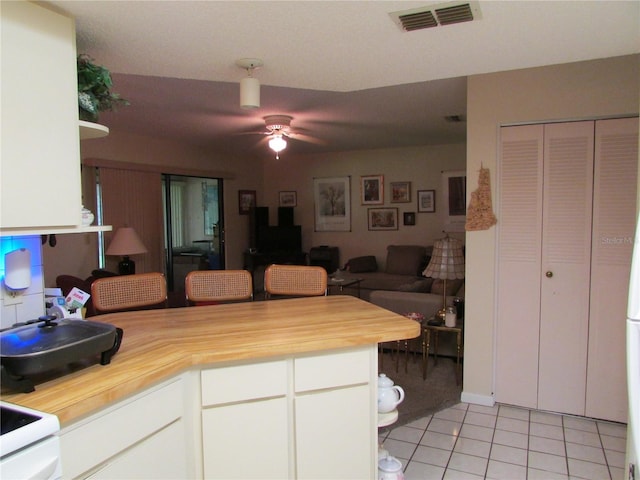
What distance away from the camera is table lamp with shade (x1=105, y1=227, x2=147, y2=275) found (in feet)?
16.2

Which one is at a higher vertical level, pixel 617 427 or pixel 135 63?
A: pixel 135 63

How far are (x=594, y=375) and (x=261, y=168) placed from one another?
610 centimetres

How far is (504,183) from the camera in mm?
3012

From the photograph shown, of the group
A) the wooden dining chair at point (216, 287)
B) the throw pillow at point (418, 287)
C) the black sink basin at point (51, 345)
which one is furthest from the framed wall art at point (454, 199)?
the black sink basin at point (51, 345)

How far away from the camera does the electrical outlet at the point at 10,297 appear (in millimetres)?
1584

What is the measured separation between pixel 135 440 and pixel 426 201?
19.6ft

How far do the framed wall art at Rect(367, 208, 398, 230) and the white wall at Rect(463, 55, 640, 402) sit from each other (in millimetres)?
3915

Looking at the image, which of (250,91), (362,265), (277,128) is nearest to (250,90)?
(250,91)

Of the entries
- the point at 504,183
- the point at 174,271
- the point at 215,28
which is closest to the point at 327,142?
the point at 174,271

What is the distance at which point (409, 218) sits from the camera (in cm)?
689

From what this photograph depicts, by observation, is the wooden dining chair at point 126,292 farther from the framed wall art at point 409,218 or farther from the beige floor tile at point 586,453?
the framed wall art at point 409,218

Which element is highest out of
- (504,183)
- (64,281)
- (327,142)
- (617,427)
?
(327,142)

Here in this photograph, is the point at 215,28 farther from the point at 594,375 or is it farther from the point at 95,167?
the point at 95,167

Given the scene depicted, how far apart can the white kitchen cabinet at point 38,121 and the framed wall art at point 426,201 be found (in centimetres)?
577
